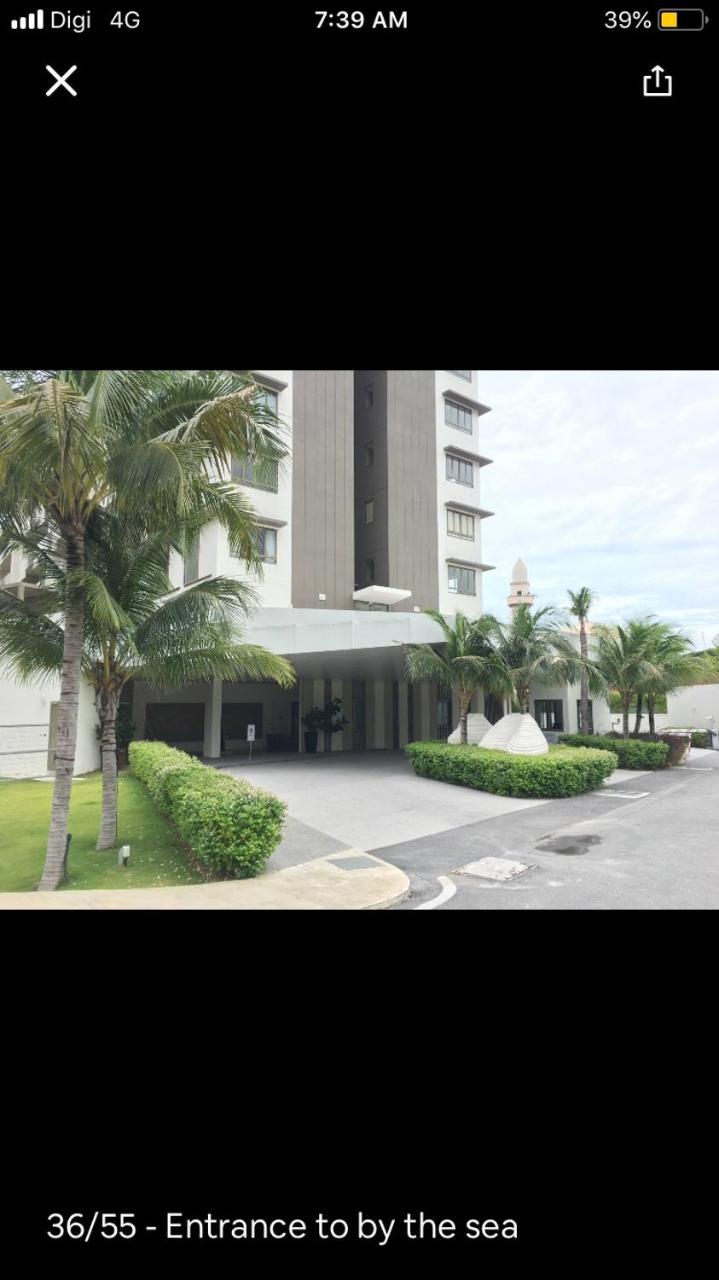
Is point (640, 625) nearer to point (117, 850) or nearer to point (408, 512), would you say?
point (408, 512)

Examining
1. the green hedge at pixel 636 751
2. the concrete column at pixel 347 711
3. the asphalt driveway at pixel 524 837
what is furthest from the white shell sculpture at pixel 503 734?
the concrete column at pixel 347 711

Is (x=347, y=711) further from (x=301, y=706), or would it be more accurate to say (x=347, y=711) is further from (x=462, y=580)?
(x=462, y=580)

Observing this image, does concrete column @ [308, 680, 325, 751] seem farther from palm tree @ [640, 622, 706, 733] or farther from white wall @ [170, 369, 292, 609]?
palm tree @ [640, 622, 706, 733]

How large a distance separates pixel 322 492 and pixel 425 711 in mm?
8874


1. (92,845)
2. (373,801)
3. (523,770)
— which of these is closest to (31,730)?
(92,845)

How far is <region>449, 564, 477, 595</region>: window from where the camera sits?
81.1ft

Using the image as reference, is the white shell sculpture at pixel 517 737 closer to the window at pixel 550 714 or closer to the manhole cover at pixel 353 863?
the manhole cover at pixel 353 863

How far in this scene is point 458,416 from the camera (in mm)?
25672

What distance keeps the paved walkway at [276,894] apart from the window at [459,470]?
66.1ft

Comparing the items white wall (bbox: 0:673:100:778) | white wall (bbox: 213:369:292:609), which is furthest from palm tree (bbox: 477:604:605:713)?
white wall (bbox: 0:673:100:778)

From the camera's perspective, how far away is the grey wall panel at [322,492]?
2095 centimetres

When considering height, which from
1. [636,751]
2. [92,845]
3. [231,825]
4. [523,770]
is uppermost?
[231,825]
